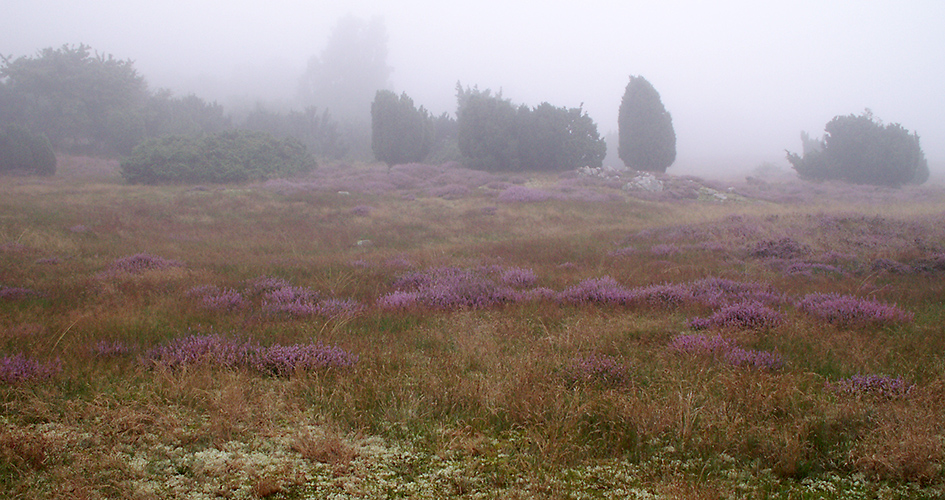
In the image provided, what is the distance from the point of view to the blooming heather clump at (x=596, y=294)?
685cm

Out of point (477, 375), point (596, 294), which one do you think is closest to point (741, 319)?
point (596, 294)

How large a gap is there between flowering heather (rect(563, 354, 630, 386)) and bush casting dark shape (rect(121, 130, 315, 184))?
30.5m

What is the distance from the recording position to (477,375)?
4.00 m

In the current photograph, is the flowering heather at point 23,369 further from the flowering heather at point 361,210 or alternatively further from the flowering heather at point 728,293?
the flowering heather at point 361,210

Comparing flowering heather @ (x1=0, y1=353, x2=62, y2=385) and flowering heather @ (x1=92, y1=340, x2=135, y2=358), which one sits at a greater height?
flowering heather @ (x1=0, y1=353, x2=62, y2=385)

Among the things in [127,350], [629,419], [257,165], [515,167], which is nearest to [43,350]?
[127,350]

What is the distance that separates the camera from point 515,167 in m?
36.6

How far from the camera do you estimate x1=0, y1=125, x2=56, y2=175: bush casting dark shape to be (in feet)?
91.4

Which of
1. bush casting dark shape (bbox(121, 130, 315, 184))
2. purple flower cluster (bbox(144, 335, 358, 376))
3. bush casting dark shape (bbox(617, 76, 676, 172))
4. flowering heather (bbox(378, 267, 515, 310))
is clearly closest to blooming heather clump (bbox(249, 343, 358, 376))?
purple flower cluster (bbox(144, 335, 358, 376))

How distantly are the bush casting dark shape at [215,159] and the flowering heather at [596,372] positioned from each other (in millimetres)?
30473

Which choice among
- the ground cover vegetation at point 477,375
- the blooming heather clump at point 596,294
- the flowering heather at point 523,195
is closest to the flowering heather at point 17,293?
the ground cover vegetation at point 477,375

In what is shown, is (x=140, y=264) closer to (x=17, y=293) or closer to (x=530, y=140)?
(x=17, y=293)

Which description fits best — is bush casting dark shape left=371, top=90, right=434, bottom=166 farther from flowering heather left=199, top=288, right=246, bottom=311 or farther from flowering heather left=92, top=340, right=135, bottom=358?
flowering heather left=92, top=340, right=135, bottom=358

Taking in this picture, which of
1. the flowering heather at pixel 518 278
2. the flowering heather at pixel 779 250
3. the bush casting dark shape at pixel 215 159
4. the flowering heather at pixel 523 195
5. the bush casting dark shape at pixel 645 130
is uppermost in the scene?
the bush casting dark shape at pixel 645 130
